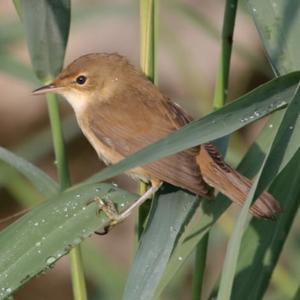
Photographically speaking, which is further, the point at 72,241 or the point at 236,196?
the point at 236,196

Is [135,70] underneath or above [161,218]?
above

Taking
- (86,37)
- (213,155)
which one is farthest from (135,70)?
(86,37)

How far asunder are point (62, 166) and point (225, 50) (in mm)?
495

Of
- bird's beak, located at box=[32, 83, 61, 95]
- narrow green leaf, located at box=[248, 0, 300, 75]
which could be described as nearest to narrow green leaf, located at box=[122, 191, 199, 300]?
narrow green leaf, located at box=[248, 0, 300, 75]

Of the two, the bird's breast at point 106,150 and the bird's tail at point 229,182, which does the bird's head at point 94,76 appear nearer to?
the bird's breast at point 106,150

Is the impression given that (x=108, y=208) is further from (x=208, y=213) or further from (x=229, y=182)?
(x=229, y=182)

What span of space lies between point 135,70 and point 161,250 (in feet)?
3.65

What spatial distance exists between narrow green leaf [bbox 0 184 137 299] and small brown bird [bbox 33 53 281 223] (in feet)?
0.75

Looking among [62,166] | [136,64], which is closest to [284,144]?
[62,166]

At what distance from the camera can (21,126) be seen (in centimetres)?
555

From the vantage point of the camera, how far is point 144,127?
9.59ft

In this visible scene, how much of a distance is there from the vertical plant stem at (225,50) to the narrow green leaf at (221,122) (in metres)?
0.41

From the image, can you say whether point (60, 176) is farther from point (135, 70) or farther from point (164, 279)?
point (135, 70)

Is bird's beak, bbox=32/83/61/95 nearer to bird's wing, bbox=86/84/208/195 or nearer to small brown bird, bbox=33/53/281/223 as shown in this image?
small brown bird, bbox=33/53/281/223
